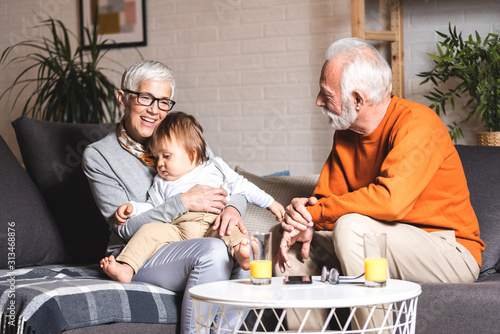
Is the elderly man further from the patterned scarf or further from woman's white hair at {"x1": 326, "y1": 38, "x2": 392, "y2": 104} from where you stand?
the patterned scarf

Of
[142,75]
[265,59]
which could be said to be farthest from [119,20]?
[142,75]

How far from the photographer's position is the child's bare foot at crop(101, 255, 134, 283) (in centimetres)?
185

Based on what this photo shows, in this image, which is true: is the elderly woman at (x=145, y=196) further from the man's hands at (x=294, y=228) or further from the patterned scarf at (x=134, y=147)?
the man's hands at (x=294, y=228)

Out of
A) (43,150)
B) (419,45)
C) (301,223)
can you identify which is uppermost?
(419,45)

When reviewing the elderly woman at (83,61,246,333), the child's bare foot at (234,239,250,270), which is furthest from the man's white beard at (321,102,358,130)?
the child's bare foot at (234,239,250,270)

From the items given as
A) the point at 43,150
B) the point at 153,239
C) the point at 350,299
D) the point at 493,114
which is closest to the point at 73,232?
the point at 43,150

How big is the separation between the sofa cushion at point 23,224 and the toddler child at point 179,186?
1.24 feet

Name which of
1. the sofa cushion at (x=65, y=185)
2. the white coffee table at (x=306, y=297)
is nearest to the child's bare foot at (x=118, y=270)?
the white coffee table at (x=306, y=297)

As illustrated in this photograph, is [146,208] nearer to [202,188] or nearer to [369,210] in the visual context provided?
[202,188]

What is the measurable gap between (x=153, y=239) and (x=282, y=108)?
1.80 m

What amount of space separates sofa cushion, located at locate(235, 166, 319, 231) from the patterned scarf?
510 millimetres

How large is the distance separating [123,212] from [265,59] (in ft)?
6.09

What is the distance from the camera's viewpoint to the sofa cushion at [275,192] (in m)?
2.50

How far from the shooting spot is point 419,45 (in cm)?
338
